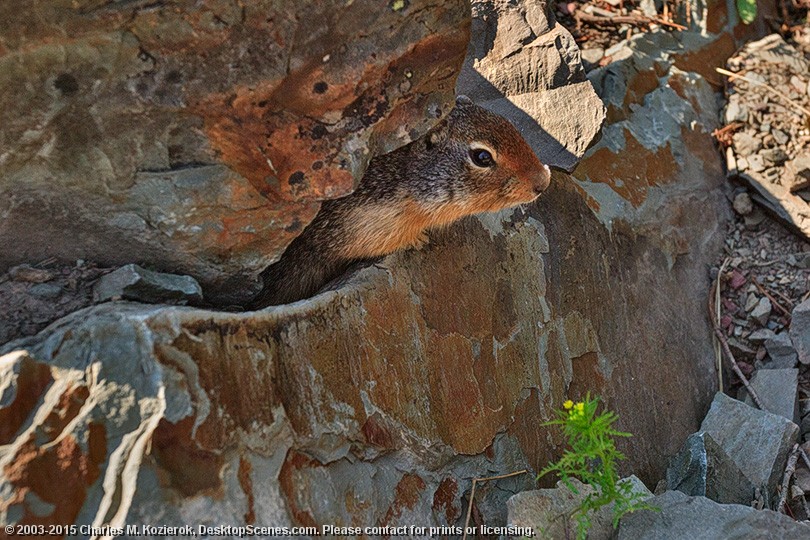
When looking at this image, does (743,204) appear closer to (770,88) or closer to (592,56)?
(770,88)

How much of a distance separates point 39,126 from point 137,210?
50 cm

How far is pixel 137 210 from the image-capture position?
3424 millimetres

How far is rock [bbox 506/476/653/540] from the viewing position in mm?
3389

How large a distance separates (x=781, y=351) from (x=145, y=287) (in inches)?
151

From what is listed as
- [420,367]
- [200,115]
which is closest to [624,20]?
[420,367]

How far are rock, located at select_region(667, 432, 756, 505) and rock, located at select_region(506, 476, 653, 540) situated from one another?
27.5 inches

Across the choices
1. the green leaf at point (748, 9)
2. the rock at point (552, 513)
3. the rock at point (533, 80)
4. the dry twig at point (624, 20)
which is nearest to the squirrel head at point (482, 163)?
the rock at point (533, 80)

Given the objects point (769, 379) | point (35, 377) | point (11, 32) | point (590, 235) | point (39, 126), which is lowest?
point (769, 379)

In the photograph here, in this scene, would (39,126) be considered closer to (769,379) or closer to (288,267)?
(288,267)

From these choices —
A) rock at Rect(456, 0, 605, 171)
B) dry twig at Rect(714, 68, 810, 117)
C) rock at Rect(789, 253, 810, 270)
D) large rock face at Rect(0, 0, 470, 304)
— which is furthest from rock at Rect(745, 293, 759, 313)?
large rock face at Rect(0, 0, 470, 304)

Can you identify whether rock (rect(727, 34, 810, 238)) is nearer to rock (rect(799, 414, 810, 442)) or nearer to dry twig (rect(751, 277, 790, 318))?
dry twig (rect(751, 277, 790, 318))

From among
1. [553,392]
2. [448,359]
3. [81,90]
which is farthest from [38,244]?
[553,392]

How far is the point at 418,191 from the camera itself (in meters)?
4.16

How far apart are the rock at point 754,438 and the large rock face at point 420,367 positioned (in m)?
0.21
